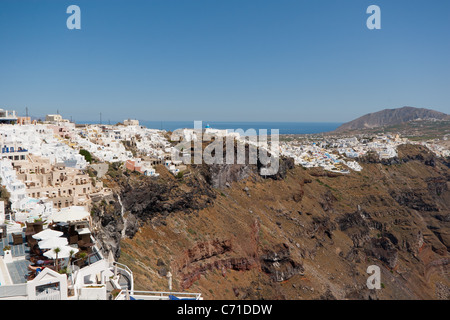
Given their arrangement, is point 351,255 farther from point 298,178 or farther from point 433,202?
point 433,202

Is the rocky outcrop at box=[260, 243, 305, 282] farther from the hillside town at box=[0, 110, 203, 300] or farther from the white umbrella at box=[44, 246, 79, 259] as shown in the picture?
the white umbrella at box=[44, 246, 79, 259]

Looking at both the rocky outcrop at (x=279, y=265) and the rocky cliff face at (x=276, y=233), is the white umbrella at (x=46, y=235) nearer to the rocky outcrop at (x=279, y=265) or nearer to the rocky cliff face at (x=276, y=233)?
the rocky cliff face at (x=276, y=233)

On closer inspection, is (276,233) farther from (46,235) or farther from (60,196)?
(46,235)

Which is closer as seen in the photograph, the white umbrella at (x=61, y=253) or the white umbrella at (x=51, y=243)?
the white umbrella at (x=61, y=253)

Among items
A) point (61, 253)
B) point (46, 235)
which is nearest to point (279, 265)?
point (46, 235)

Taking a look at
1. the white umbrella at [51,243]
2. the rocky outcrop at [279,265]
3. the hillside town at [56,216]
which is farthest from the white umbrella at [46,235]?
the rocky outcrop at [279,265]

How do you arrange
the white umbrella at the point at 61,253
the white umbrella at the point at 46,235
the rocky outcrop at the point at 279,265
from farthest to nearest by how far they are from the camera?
1. the rocky outcrop at the point at 279,265
2. the white umbrella at the point at 46,235
3. the white umbrella at the point at 61,253
